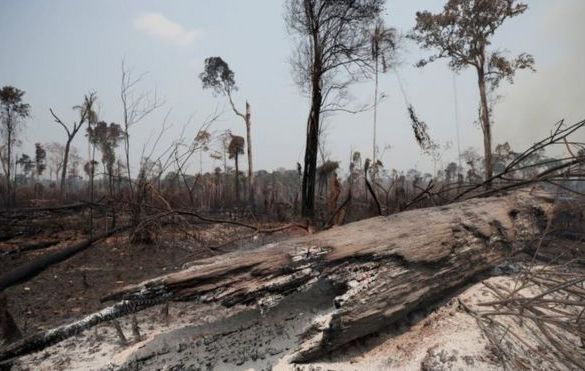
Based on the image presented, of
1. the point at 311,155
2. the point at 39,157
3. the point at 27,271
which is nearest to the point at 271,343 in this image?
the point at 27,271

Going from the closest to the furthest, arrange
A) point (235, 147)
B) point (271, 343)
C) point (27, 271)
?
point (271, 343)
point (27, 271)
point (235, 147)

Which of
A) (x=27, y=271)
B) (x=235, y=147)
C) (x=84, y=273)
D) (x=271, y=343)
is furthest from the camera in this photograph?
(x=235, y=147)

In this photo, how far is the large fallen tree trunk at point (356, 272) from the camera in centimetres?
230

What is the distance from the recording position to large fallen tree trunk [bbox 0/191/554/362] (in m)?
2.30

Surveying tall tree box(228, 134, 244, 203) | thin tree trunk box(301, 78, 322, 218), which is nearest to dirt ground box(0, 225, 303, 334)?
thin tree trunk box(301, 78, 322, 218)

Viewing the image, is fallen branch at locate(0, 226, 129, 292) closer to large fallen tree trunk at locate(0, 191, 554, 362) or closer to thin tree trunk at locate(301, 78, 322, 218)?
large fallen tree trunk at locate(0, 191, 554, 362)

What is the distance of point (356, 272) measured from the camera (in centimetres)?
254

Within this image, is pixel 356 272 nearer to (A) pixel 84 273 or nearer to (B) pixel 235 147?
(A) pixel 84 273

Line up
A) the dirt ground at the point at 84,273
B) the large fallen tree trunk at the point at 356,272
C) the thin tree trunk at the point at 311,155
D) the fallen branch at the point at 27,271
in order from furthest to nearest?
the thin tree trunk at the point at 311,155 < the dirt ground at the point at 84,273 < the fallen branch at the point at 27,271 < the large fallen tree trunk at the point at 356,272

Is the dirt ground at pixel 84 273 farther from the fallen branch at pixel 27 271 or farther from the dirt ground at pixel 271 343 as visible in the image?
the fallen branch at pixel 27 271

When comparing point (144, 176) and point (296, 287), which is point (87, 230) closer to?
point (144, 176)

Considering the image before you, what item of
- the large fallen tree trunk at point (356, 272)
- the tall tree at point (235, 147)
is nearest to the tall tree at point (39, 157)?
the tall tree at point (235, 147)

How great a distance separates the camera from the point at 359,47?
8.45m

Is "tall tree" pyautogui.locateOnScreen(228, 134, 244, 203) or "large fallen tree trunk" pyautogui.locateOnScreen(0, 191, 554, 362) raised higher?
"tall tree" pyautogui.locateOnScreen(228, 134, 244, 203)
